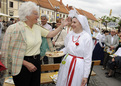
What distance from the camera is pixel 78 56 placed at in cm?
214

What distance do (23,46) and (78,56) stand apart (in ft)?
3.38

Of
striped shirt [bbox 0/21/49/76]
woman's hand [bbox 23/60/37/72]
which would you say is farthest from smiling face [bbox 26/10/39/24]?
woman's hand [bbox 23/60/37/72]

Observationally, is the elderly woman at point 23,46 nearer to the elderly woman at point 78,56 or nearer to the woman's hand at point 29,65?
the woman's hand at point 29,65

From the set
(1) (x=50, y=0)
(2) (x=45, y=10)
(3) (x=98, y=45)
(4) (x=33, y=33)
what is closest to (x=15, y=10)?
(2) (x=45, y=10)

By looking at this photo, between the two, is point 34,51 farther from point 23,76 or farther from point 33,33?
point 23,76

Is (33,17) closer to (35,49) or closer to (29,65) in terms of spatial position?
(35,49)

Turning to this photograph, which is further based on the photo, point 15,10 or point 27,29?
point 15,10

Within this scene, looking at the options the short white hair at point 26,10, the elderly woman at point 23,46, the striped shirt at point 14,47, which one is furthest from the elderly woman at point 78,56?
the striped shirt at point 14,47

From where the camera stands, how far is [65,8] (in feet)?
159

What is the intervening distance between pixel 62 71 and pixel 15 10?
112 feet

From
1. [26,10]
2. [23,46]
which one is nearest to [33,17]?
[26,10]

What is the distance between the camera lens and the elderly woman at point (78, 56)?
2045mm

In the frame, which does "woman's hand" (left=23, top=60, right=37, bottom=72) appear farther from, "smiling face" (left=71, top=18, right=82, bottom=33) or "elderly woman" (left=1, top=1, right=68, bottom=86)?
"smiling face" (left=71, top=18, right=82, bottom=33)

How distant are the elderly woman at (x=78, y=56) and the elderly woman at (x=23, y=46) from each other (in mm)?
645
